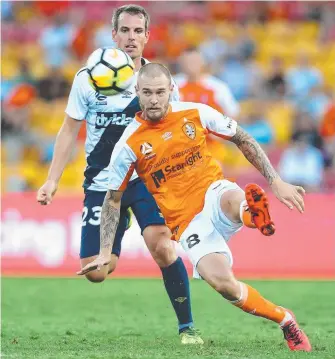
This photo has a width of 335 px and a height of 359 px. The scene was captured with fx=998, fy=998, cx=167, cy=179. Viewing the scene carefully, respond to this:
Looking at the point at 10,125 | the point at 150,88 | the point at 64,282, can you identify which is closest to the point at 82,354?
the point at 150,88

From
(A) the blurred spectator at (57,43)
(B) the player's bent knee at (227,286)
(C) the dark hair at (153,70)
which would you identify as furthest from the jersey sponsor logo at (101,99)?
(A) the blurred spectator at (57,43)

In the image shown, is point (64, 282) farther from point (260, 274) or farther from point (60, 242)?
point (260, 274)

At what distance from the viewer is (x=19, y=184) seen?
15.9 m

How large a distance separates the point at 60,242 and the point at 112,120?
612 cm

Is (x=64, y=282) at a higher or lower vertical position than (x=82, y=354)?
lower

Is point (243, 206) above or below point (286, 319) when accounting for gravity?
above

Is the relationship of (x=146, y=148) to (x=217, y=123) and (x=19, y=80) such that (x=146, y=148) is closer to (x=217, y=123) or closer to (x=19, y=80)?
(x=217, y=123)

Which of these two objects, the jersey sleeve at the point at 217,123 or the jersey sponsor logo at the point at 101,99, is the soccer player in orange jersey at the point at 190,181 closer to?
the jersey sleeve at the point at 217,123

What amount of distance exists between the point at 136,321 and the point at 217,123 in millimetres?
2869

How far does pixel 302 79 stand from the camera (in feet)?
57.5

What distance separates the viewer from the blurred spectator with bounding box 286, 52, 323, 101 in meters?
17.4

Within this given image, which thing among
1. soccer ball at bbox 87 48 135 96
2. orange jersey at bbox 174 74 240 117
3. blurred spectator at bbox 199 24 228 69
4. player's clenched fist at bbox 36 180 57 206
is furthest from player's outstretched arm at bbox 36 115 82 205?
blurred spectator at bbox 199 24 228 69

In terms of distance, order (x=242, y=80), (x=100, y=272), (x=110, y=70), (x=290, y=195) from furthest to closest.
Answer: (x=242, y=80), (x=100, y=272), (x=110, y=70), (x=290, y=195)

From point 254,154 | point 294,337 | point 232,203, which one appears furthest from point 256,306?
point 254,154
